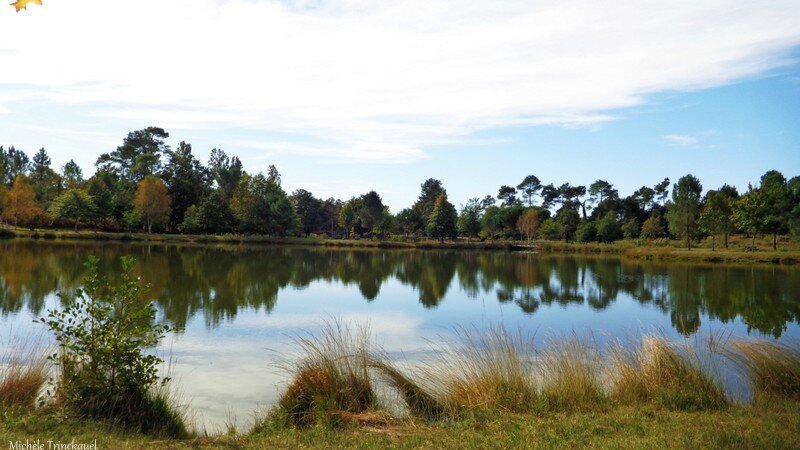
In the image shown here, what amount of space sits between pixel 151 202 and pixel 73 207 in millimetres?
7505

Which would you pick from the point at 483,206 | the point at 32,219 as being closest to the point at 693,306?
the point at 32,219

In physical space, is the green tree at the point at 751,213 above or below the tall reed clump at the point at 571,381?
above

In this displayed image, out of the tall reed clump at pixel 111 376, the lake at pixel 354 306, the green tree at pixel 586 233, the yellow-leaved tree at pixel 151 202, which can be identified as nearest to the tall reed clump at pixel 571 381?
the lake at pixel 354 306

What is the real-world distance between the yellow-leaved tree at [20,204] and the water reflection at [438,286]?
89.9 feet

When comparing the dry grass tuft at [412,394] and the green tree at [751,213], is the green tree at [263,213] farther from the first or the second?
the dry grass tuft at [412,394]

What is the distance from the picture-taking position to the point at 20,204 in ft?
184

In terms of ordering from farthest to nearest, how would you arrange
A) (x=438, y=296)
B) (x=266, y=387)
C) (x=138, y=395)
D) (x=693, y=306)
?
(x=438, y=296) < (x=693, y=306) < (x=266, y=387) < (x=138, y=395)

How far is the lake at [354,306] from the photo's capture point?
414 inches

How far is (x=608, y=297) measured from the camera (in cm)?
2395

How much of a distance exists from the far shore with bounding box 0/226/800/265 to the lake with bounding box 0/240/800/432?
12.9m

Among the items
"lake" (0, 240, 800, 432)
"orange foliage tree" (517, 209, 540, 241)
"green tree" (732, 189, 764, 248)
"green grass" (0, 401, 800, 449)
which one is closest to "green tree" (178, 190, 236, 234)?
"lake" (0, 240, 800, 432)

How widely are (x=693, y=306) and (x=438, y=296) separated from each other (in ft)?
31.9

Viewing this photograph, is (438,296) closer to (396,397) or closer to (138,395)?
(396,397)

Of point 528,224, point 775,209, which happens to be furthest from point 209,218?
point 775,209
